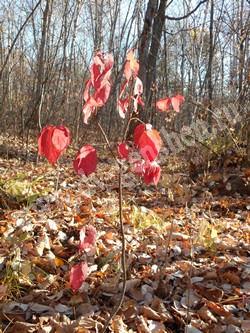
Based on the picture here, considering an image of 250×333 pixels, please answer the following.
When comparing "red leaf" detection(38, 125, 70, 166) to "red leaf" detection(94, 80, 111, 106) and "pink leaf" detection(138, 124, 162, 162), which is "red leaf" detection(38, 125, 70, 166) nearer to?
"red leaf" detection(94, 80, 111, 106)

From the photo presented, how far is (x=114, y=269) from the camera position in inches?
80.1

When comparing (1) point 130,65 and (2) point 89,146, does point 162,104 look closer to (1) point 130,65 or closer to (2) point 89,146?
(1) point 130,65

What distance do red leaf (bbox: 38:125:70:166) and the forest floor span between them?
Result: 32.1 inches

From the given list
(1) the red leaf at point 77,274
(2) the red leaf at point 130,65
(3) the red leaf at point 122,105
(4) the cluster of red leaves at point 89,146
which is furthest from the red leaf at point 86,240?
(2) the red leaf at point 130,65

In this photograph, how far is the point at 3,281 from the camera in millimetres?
1786

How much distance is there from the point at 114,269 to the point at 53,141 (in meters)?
1.24

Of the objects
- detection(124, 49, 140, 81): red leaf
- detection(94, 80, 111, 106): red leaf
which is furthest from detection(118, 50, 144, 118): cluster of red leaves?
detection(94, 80, 111, 106): red leaf

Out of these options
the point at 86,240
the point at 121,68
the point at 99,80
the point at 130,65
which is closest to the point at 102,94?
the point at 99,80

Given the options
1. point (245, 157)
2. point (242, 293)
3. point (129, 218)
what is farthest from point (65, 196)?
point (245, 157)

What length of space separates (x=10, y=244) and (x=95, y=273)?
0.59m

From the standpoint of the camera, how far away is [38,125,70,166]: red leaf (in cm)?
104

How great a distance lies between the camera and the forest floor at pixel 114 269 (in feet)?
5.43

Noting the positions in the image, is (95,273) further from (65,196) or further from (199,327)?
(65,196)

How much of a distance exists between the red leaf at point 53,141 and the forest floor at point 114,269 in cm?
82
